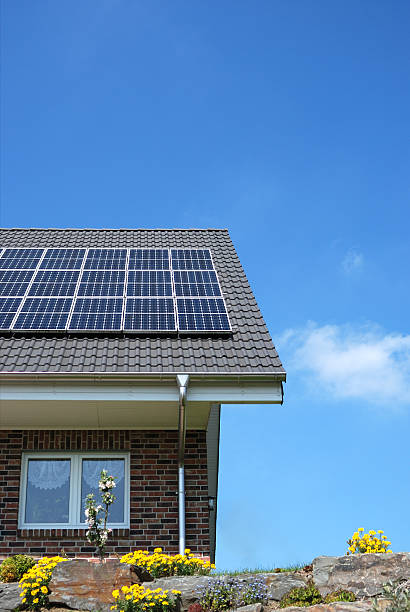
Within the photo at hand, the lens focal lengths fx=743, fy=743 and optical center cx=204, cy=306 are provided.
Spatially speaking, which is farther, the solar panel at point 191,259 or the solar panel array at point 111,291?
the solar panel at point 191,259

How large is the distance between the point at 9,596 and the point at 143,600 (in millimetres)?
1862

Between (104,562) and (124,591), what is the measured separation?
60cm

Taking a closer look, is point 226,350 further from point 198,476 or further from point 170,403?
point 198,476

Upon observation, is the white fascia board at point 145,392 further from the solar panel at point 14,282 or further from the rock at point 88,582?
the solar panel at point 14,282

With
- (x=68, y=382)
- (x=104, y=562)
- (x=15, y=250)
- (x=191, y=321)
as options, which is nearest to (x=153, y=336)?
(x=191, y=321)

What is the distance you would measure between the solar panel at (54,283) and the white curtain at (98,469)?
325 cm

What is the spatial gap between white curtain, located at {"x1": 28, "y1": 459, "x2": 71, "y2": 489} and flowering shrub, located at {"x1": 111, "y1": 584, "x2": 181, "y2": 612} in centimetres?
341

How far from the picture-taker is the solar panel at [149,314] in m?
12.7

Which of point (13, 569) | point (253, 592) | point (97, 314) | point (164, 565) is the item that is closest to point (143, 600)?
point (164, 565)

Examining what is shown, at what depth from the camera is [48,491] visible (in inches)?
479

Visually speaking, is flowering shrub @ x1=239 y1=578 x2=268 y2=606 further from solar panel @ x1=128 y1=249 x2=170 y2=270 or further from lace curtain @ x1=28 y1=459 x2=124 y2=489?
solar panel @ x1=128 y1=249 x2=170 y2=270

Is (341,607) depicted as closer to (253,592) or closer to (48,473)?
(253,592)

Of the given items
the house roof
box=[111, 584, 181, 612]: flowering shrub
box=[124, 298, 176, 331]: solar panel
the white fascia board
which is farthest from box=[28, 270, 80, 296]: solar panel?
box=[111, 584, 181, 612]: flowering shrub

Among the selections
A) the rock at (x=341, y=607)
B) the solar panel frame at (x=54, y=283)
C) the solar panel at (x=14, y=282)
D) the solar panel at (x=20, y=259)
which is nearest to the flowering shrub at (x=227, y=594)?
the rock at (x=341, y=607)
